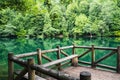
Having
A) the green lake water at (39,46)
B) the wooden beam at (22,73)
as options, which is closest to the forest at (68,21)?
the green lake water at (39,46)

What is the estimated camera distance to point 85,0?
55344 millimetres

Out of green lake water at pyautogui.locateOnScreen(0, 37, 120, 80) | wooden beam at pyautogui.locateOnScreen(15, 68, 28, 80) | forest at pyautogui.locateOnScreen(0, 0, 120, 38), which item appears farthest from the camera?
forest at pyautogui.locateOnScreen(0, 0, 120, 38)

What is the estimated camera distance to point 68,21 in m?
52.9

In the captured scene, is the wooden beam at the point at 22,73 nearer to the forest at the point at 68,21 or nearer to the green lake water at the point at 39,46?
the green lake water at the point at 39,46

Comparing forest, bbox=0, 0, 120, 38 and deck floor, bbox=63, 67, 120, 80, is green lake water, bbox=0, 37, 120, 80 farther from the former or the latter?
forest, bbox=0, 0, 120, 38

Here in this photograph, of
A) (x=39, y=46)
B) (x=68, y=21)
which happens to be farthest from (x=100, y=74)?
(x=68, y=21)

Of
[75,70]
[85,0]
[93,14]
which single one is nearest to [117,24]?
[93,14]

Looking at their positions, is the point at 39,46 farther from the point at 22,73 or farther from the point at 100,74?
the point at 22,73

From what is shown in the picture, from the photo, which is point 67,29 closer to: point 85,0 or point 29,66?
point 85,0

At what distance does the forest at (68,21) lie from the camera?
4728cm

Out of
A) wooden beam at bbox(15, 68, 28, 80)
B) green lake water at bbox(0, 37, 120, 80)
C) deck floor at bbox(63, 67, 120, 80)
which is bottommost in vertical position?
green lake water at bbox(0, 37, 120, 80)

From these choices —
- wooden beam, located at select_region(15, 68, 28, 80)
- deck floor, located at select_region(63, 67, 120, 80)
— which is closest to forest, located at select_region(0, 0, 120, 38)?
deck floor, located at select_region(63, 67, 120, 80)

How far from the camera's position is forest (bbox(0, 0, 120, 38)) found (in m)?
47.3

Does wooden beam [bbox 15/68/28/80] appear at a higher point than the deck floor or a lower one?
higher
